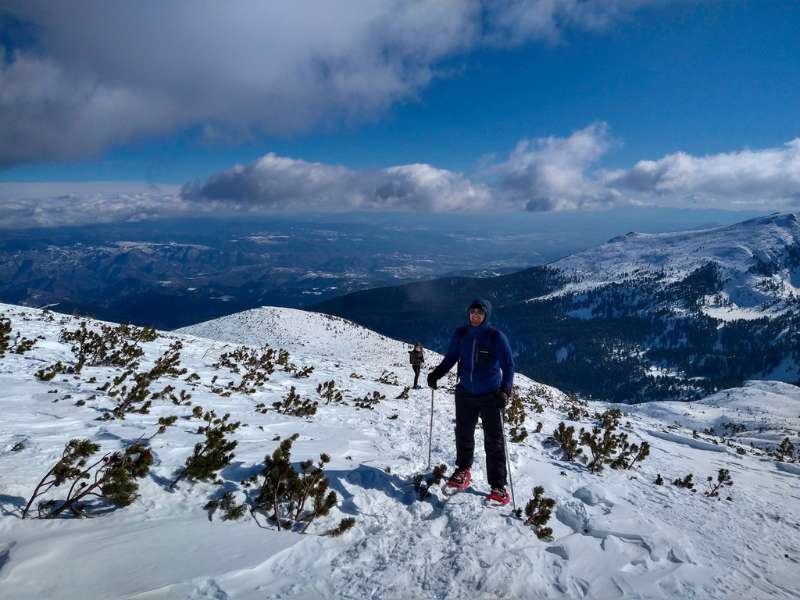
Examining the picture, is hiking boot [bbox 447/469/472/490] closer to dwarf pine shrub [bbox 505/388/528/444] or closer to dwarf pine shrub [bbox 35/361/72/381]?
dwarf pine shrub [bbox 505/388/528/444]

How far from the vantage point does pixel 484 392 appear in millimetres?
6438

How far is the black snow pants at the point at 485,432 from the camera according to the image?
6.28 m

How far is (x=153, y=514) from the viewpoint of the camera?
4.77m

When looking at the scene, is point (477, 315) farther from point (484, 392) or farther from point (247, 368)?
point (247, 368)

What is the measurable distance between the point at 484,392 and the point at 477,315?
4.17 feet

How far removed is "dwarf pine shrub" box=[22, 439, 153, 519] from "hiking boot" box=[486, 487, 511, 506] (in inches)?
193

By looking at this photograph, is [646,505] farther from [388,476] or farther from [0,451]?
[0,451]

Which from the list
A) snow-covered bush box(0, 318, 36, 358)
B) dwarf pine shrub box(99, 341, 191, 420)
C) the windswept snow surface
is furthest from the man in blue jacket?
snow-covered bush box(0, 318, 36, 358)

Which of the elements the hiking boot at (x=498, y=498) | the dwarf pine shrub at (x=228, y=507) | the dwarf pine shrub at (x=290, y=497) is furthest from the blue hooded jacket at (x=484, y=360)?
the dwarf pine shrub at (x=228, y=507)

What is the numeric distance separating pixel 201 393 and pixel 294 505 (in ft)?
22.6

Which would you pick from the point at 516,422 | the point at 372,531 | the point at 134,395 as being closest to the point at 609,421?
the point at 516,422

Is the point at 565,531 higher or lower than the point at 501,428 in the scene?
lower

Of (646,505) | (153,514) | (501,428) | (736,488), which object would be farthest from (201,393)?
(736,488)

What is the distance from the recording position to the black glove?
6.20 metres
